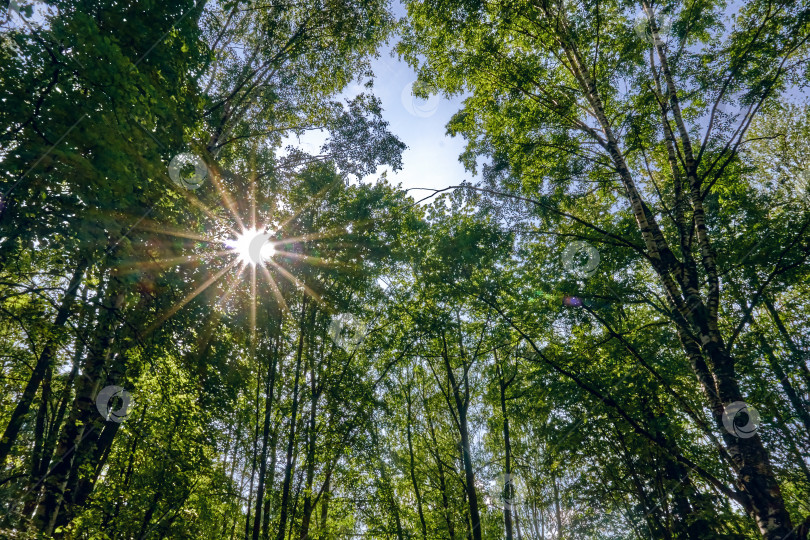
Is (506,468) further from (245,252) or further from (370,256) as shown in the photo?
(245,252)

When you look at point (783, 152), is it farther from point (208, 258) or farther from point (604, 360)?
point (208, 258)

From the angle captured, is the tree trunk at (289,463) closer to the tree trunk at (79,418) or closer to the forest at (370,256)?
the forest at (370,256)

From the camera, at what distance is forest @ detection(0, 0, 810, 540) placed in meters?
4.14

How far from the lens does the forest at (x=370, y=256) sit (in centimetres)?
414

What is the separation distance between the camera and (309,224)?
11.6 meters

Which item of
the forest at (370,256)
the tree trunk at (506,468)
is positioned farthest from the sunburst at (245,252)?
the tree trunk at (506,468)

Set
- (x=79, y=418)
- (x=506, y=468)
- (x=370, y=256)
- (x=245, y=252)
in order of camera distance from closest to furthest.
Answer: (x=79, y=418), (x=245, y=252), (x=370, y=256), (x=506, y=468)

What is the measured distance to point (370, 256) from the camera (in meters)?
11.6

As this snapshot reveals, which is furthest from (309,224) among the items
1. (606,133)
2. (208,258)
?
(606,133)

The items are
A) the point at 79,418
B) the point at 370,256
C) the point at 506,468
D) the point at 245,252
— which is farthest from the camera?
the point at 506,468

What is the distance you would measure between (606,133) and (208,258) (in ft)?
25.8

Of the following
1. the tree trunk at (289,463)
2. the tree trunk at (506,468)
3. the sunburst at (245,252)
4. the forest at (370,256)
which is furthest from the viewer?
the tree trunk at (506,468)

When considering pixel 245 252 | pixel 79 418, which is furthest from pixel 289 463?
pixel 245 252

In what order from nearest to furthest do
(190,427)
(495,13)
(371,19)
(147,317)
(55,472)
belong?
(55,472)
(147,317)
(495,13)
(190,427)
(371,19)
